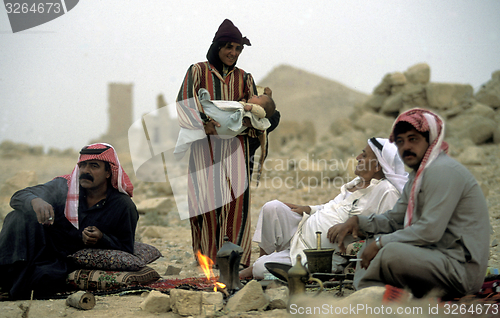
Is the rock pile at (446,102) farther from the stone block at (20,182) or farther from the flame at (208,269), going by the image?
the flame at (208,269)

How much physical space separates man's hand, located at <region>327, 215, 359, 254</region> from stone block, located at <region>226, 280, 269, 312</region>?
73 centimetres

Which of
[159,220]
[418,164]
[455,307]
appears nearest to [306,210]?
[418,164]

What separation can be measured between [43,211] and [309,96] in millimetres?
61098

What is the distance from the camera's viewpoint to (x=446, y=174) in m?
2.84

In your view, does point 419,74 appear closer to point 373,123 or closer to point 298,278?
point 373,123

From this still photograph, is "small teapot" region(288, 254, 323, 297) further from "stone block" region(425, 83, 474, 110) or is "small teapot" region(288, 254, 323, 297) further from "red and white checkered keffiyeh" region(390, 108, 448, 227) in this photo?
"stone block" region(425, 83, 474, 110)

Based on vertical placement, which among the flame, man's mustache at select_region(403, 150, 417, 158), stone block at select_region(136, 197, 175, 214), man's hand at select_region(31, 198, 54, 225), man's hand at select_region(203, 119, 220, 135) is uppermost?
man's hand at select_region(203, 119, 220, 135)

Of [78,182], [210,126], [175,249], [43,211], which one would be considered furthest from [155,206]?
[43,211]

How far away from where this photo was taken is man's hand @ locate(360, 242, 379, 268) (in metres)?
3.12

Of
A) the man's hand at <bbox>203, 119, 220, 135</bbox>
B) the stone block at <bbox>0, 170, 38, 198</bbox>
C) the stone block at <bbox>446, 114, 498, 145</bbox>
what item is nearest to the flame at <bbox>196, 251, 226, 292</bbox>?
the man's hand at <bbox>203, 119, 220, 135</bbox>

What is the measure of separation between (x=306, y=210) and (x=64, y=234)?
7.24 feet

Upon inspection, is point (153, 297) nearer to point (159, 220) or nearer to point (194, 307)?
point (194, 307)

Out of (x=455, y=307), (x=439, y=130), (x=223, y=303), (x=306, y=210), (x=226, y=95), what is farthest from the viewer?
(x=226, y=95)

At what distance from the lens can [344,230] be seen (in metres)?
3.40
